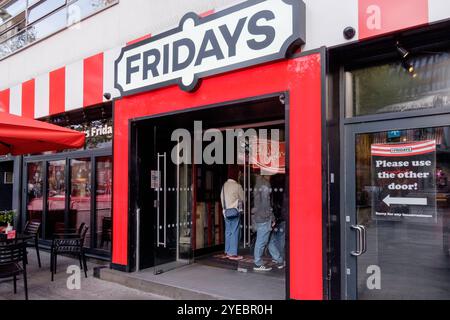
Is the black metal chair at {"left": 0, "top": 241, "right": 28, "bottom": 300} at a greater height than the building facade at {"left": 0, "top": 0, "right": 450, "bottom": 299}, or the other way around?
the building facade at {"left": 0, "top": 0, "right": 450, "bottom": 299}

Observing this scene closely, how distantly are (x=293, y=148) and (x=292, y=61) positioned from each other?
1.01 meters

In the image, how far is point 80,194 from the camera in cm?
767

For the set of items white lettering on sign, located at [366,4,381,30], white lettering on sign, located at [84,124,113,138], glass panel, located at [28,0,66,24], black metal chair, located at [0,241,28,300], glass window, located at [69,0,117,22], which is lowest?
black metal chair, located at [0,241,28,300]

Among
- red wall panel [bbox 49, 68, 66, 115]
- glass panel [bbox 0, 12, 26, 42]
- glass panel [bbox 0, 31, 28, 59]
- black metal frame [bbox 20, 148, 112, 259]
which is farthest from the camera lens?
glass panel [bbox 0, 12, 26, 42]

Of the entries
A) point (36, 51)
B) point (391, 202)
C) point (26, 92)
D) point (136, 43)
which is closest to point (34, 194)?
point (26, 92)

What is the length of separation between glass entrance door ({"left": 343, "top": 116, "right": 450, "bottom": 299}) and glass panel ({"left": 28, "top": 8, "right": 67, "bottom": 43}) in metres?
6.64

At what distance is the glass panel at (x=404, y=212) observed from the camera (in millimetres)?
3678

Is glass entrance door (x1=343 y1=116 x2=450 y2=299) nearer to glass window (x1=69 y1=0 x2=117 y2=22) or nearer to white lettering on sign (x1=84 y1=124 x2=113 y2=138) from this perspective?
white lettering on sign (x1=84 y1=124 x2=113 y2=138)

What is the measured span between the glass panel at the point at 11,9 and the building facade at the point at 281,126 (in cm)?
245

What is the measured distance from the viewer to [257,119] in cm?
623

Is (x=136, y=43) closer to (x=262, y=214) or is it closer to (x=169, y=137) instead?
(x=169, y=137)

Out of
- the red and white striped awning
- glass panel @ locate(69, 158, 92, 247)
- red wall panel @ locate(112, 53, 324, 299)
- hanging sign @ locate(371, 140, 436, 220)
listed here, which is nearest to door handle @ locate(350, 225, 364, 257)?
hanging sign @ locate(371, 140, 436, 220)

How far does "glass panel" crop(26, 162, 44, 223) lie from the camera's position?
8703 mm

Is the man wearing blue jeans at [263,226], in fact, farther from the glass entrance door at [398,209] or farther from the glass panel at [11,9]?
the glass panel at [11,9]
